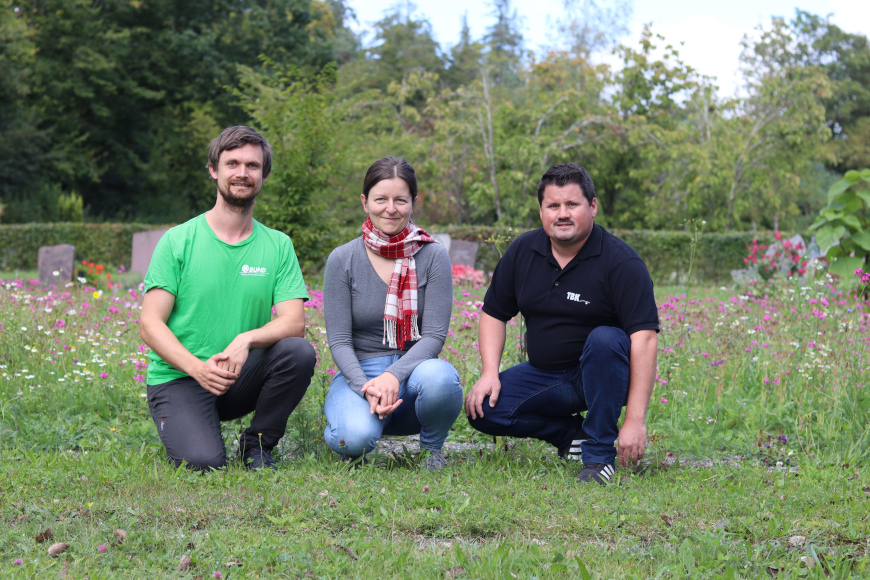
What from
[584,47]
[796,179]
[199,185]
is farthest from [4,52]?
[796,179]

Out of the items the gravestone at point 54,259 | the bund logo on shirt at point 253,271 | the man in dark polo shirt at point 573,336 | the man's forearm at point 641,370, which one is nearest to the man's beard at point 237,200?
the bund logo on shirt at point 253,271

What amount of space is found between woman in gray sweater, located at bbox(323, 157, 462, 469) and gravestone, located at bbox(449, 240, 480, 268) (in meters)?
11.1

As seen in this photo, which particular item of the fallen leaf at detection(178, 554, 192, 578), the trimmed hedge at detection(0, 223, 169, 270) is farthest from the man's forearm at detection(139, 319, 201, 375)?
the trimmed hedge at detection(0, 223, 169, 270)

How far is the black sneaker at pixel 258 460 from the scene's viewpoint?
3434mm

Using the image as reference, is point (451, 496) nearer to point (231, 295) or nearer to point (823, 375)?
point (231, 295)

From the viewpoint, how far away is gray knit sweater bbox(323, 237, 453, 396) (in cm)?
349

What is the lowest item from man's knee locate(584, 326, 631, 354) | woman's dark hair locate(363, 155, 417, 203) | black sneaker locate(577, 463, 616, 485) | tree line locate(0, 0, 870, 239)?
black sneaker locate(577, 463, 616, 485)

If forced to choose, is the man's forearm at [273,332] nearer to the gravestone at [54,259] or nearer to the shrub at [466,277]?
the shrub at [466,277]

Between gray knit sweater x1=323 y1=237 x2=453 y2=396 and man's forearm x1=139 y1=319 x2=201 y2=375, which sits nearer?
man's forearm x1=139 y1=319 x2=201 y2=375

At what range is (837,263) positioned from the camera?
7082 mm

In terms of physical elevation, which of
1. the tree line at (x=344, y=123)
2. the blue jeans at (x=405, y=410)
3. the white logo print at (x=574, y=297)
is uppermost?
the tree line at (x=344, y=123)

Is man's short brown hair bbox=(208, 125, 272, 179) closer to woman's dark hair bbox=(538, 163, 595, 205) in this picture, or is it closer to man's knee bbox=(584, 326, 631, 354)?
woman's dark hair bbox=(538, 163, 595, 205)

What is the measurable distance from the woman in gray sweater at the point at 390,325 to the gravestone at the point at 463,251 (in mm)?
11118

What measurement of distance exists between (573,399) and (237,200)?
6.07 ft
